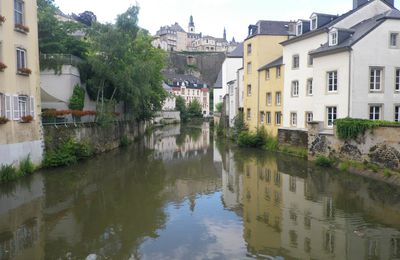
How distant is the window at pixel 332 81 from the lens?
26.3 meters

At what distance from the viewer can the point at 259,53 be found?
125ft

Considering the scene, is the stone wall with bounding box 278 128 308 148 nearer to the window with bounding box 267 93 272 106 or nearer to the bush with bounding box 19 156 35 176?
the window with bounding box 267 93 272 106

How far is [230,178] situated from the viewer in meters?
22.0

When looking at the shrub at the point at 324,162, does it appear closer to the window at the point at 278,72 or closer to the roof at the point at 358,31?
the roof at the point at 358,31

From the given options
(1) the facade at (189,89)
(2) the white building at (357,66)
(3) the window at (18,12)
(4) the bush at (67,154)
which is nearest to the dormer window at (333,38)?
(2) the white building at (357,66)

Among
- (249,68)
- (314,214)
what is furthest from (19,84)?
(249,68)

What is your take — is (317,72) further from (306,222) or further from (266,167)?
(306,222)

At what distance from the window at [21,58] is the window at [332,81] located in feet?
62.0

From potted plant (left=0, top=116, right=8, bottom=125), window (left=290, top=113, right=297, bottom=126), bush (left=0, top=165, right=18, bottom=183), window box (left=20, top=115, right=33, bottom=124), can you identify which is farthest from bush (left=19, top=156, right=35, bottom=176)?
window (left=290, top=113, right=297, bottom=126)

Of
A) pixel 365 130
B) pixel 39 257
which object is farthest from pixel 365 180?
pixel 39 257

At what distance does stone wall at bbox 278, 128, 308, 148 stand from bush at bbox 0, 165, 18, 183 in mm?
19735

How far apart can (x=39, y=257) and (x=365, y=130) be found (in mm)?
18113

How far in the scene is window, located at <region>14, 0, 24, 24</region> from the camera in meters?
20.3

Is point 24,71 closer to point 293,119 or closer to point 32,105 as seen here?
point 32,105
